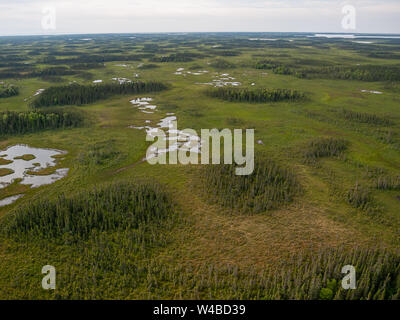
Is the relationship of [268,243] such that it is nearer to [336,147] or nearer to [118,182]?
[118,182]

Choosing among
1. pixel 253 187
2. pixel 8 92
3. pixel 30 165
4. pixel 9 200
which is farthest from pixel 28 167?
pixel 8 92

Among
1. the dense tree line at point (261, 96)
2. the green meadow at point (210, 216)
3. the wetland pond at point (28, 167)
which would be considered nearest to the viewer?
the green meadow at point (210, 216)

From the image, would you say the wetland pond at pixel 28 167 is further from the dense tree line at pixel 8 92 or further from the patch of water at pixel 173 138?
the dense tree line at pixel 8 92

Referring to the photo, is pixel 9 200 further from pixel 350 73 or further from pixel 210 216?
pixel 350 73

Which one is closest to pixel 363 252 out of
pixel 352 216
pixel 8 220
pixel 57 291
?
pixel 352 216

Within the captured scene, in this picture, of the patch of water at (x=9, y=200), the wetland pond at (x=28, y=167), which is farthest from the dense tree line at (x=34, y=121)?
the patch of water at (x=9, y=200)
